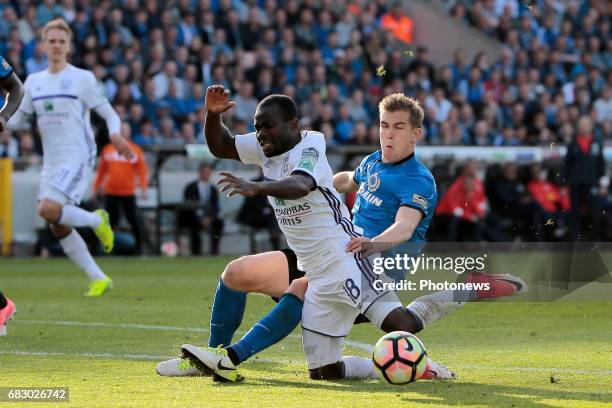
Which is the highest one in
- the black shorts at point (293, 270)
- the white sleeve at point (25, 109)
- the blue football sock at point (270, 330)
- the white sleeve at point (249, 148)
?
the white sleeve at point (25, 109)

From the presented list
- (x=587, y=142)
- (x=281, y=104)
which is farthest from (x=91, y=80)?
(x=587, y=142)

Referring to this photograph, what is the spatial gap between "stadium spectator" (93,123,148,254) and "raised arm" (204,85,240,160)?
10.2m

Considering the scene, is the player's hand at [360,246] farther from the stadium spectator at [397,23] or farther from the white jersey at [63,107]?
the stadium spectator at [397,23]

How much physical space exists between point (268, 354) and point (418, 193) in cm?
170

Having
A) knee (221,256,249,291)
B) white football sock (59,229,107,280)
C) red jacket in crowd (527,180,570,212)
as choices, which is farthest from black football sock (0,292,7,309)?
red jacket in crowd (527,180,570,212)

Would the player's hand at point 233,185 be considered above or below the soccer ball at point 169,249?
above

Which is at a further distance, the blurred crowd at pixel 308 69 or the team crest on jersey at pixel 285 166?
the blurred crowd at pixel 308 69

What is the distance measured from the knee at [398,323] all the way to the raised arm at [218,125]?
1259 millimetres

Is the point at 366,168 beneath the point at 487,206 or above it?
above

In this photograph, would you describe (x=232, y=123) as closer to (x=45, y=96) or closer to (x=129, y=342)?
(x=45, y=96)

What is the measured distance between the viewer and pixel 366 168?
7852 millimetres

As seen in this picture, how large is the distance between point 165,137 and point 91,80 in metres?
6.66

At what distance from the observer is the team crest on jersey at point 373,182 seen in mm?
7652

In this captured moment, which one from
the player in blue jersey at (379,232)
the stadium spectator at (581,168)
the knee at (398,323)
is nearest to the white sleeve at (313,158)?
the player in blue jersey at (379,232)
